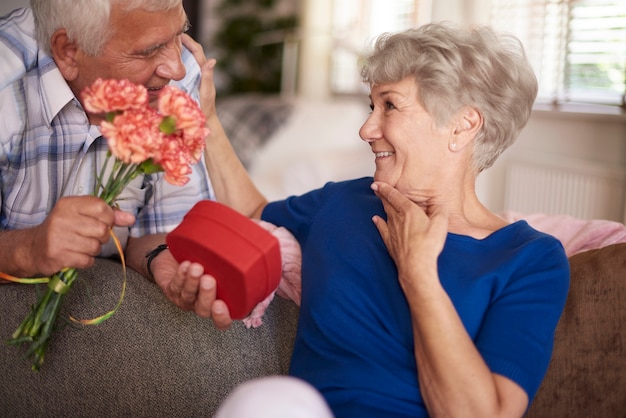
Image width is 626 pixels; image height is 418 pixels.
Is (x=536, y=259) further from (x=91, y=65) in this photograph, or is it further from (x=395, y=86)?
(x=91, y=65)

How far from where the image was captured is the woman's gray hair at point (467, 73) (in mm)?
1386

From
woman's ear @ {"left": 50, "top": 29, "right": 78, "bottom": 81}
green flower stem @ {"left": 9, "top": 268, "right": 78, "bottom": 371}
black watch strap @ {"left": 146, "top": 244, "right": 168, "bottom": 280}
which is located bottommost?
black watch strap @ {"left": 146, "top": 244, "right": 168, "bottom": 280}

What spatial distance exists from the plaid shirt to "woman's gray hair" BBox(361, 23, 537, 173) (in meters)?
0.67

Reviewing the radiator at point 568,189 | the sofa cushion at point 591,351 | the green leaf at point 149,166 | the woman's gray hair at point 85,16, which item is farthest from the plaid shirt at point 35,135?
the radiator at point 568,189

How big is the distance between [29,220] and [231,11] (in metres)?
4.96

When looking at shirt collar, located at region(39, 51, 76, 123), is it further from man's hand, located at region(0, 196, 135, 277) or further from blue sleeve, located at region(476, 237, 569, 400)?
blue sleeve, located at region(476, 237, 569, 400)

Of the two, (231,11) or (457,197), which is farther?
(231,11)

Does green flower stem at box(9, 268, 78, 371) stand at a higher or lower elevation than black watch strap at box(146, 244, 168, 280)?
higher

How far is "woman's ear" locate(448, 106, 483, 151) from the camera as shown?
140 centimetres

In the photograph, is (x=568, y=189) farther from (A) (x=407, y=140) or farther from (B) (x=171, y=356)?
(B) (x=171, y=356)

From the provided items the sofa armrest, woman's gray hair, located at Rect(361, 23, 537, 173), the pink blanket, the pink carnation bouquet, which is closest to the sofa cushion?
the pink blanket

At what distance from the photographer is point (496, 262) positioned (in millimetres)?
1289

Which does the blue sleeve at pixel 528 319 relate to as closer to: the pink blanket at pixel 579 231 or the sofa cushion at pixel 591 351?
the sofa cushion at pixel 591 351

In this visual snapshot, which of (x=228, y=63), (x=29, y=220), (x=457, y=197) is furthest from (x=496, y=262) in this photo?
(x=228, y=63)
